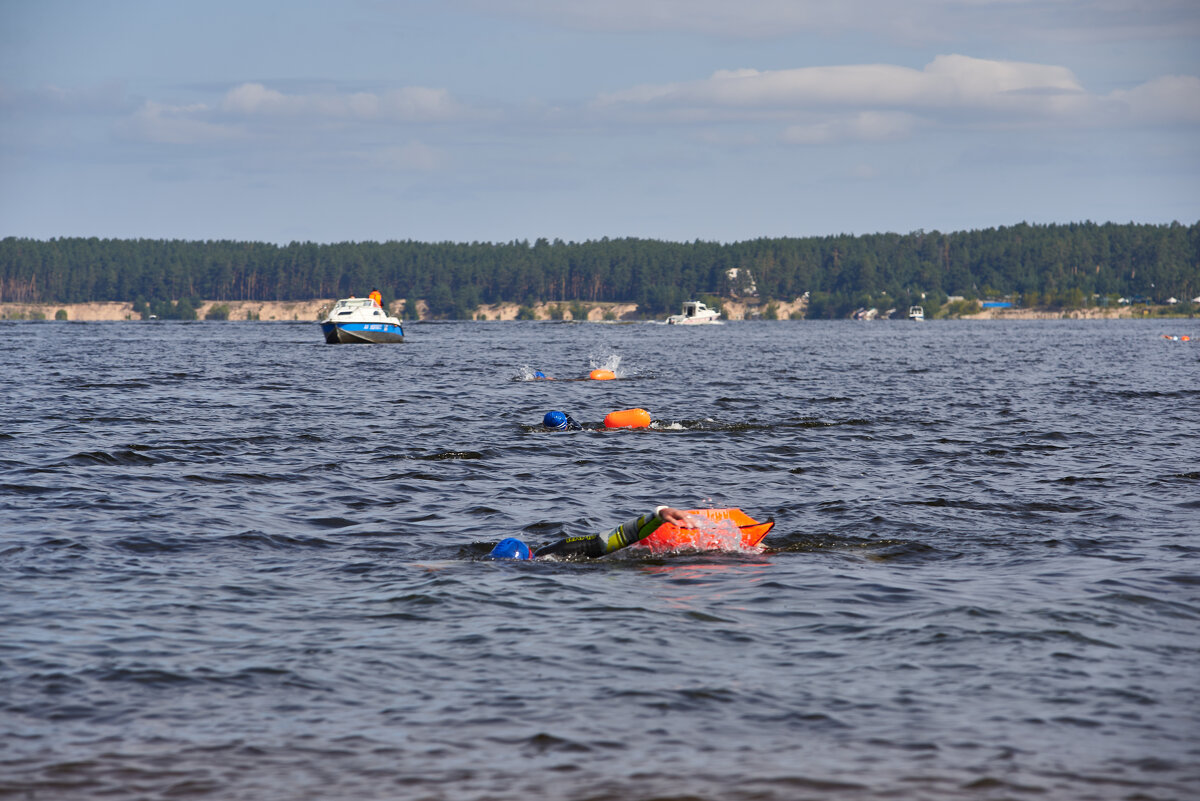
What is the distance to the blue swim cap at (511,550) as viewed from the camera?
40.2 feet

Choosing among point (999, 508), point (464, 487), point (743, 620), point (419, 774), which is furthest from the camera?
point (464, 487)

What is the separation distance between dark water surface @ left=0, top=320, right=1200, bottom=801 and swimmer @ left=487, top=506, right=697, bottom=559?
29 centimetres

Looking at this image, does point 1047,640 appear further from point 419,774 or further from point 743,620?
point 419,774

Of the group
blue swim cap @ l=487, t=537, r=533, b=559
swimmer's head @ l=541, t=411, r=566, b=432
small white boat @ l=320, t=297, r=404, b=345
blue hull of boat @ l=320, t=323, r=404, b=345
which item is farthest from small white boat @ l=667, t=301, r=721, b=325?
blue swim cap @ l=487, t=537, r=533, b=559

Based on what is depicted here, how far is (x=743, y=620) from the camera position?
9.95 metres

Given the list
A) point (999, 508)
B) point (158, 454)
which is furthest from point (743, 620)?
point (158, 454)

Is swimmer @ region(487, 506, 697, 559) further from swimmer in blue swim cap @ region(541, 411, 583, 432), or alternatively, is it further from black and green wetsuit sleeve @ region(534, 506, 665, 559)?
swimmer in blue swim cap @ region(541, 411, 583, 432)

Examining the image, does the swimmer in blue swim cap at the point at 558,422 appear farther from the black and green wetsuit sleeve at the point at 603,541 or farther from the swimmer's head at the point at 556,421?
the black and green wetsuit sleeve at the point at 603,541

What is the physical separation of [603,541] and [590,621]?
2443 mm

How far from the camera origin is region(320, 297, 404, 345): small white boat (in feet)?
215

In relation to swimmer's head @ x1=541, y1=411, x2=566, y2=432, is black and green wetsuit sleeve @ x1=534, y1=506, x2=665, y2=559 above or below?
below

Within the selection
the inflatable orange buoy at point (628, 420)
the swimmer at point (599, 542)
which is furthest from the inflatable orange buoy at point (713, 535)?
the inflatable orange buoy at point (628, 420)

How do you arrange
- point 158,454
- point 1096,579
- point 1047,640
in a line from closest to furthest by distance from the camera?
point 1047,640 < point 1096,579 < point 158,454

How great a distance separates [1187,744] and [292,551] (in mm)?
9046
